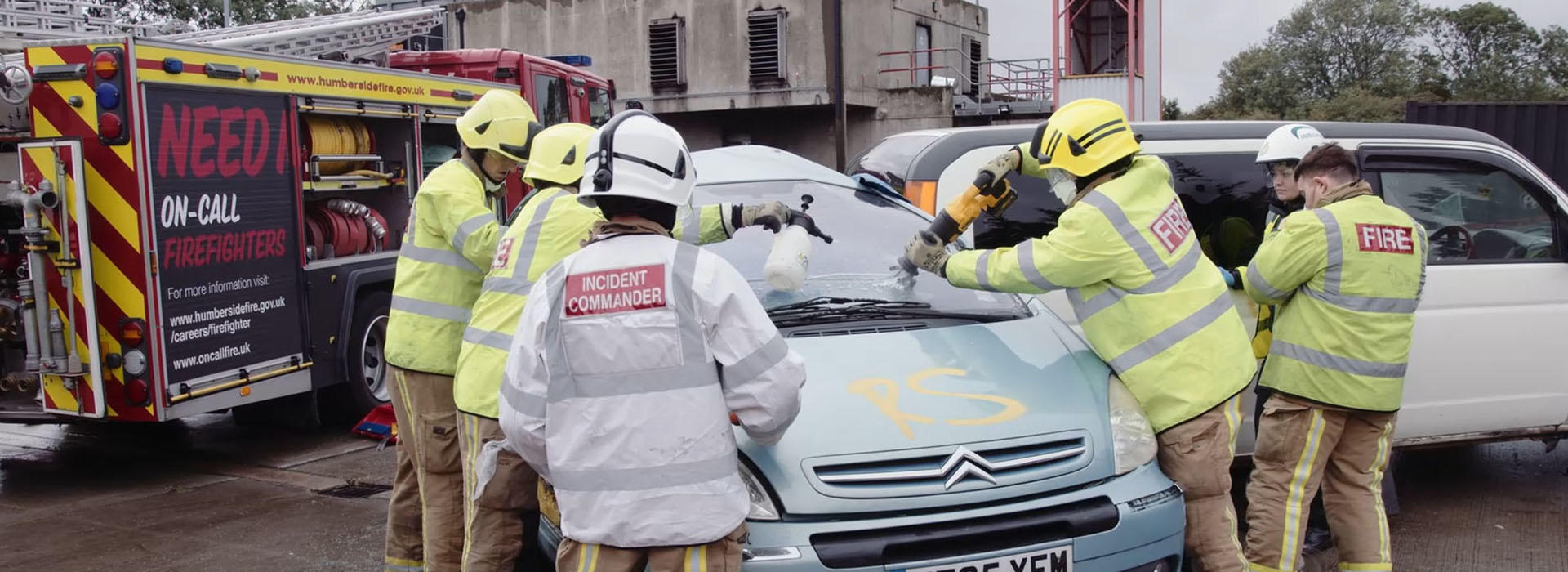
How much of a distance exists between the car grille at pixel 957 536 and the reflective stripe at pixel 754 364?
0.59 meters

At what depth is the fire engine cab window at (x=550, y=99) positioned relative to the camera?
1088 cm

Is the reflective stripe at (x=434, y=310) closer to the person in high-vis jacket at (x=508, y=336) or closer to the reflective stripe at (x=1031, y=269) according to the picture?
the person in high-vis jacket at (x=508, y=336)

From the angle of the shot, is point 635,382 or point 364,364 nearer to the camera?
point 635,382

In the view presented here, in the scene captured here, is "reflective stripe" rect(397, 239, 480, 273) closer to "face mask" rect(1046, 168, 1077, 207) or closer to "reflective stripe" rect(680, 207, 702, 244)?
"reflective stripe" rect(680, 207, 702, 244)

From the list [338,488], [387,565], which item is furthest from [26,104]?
[387,565]

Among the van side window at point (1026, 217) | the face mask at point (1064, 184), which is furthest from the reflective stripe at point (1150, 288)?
the van side window at point (1026, 217)

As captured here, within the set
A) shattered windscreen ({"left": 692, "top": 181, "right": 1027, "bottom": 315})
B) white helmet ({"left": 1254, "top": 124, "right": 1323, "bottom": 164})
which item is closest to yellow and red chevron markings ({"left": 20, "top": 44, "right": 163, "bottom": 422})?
shattered windscreen ({"left": 692, "top": 181, "right": 1027, "bottom": 315})

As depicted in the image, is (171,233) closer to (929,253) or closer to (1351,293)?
(929,253)

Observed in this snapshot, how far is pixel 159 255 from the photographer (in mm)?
6246

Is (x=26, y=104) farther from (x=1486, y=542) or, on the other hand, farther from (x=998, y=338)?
(x=1486, y=542)

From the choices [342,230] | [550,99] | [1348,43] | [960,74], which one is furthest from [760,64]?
[1348,43]

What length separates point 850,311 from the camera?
13.3ft

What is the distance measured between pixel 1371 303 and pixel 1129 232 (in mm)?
1107

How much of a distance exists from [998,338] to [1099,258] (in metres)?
0.43
